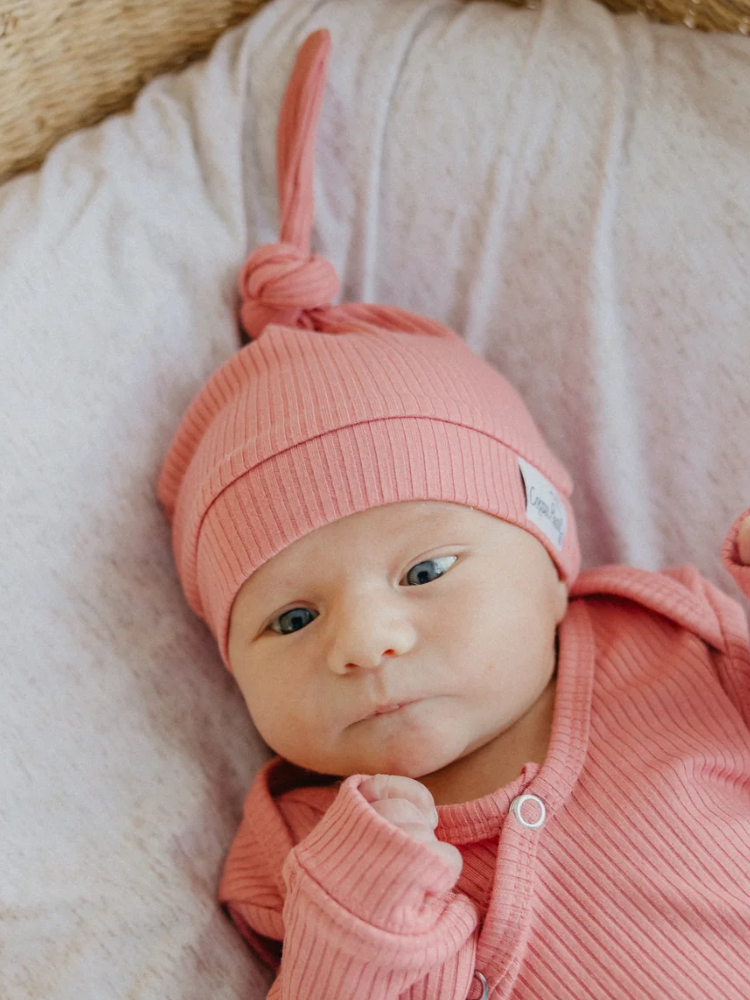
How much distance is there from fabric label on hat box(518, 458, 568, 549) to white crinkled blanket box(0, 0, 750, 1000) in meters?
0.20

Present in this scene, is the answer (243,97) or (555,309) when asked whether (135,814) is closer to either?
(555,309)

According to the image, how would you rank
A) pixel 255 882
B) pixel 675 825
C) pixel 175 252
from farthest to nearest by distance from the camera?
pixel 175 252
pixel 255 882
pixel 675 825

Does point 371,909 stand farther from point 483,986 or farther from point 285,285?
point 285,285

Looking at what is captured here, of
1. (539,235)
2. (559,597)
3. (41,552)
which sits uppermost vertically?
(539,235)

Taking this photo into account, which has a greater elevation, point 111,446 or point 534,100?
point 534,100

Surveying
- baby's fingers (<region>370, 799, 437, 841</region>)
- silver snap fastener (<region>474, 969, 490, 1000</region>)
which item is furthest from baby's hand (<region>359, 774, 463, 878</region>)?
silver snap fastener (<region>474, 969, 490, 1000</region>)

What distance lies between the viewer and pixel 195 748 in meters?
1.24

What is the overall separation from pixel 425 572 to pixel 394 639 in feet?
0.34

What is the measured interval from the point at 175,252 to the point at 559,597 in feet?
2.27

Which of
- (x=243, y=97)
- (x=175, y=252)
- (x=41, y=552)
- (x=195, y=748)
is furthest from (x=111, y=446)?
(x=243, y=97)

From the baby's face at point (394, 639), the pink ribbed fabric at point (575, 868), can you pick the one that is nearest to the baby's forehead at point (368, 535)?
the baby's face at point (394, 639)

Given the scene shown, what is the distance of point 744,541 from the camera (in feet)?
3.50

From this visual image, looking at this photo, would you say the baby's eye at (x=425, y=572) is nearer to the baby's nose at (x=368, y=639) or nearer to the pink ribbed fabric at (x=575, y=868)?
the baby's nose at (x=368, y=639)

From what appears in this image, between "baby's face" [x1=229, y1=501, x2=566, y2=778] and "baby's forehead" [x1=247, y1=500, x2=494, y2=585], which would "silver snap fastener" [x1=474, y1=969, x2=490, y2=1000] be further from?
"baby's forehead" [x1=247, y1=500, x2=494, y2=585]
